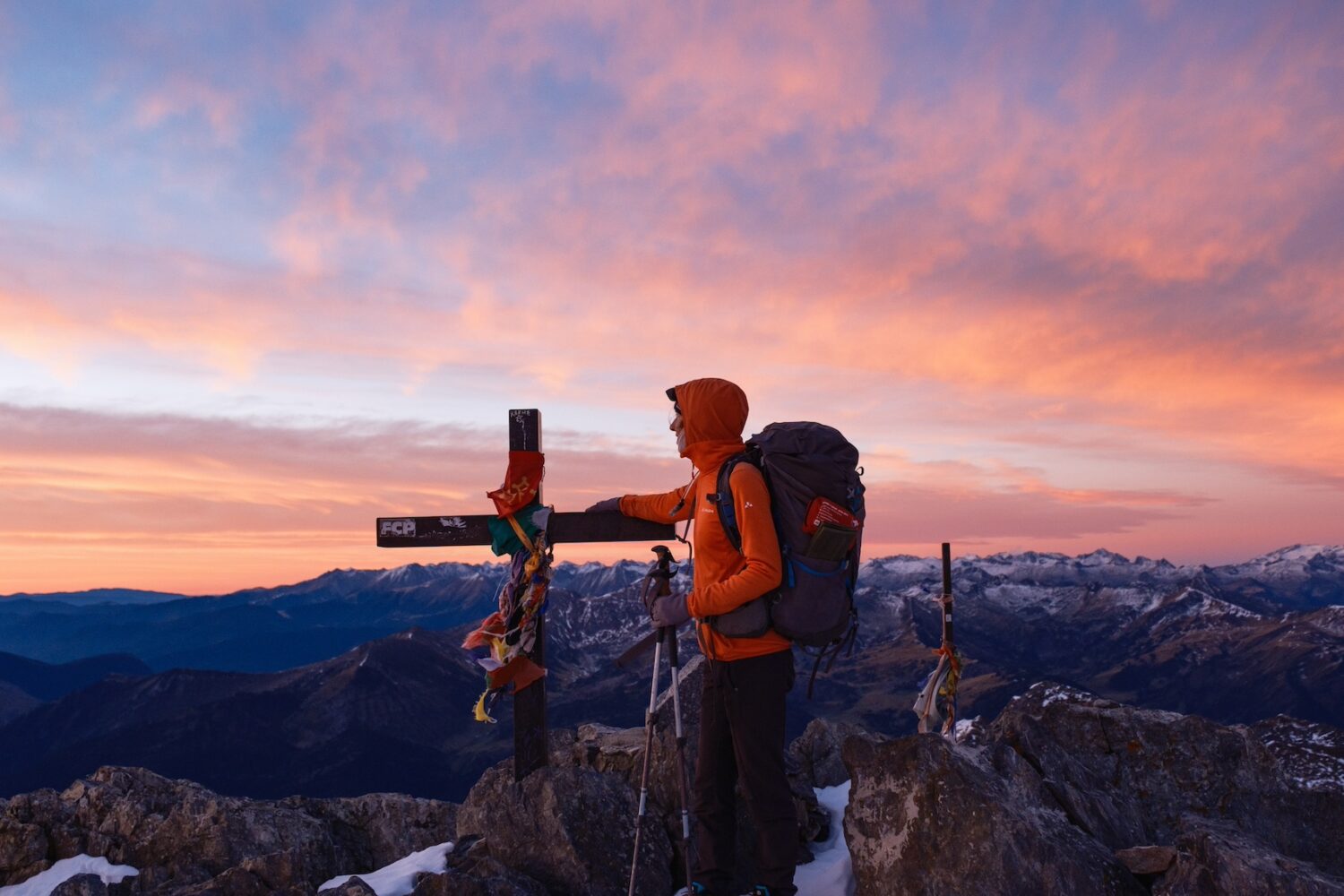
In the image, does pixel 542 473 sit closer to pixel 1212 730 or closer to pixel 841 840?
pixel 841 840

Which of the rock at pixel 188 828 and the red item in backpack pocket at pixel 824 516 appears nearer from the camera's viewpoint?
the red item in backpack pocket at pixel 824 516

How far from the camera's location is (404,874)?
941 cm

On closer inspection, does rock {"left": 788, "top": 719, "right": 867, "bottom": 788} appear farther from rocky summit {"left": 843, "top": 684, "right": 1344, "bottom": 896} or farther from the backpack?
the backpack

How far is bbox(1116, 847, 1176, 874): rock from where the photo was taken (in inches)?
301

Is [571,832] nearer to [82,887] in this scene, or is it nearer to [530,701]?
[530,701]

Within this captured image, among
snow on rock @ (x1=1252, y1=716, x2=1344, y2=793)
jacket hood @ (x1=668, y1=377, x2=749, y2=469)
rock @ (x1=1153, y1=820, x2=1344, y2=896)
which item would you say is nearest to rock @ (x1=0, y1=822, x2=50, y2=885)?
jacket hood @ (x1=668, y1=377, x2=749, y2=469)

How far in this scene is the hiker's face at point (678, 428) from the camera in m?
7.99

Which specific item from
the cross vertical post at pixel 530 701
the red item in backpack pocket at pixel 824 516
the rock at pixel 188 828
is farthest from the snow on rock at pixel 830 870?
the rock at pixel 188 828

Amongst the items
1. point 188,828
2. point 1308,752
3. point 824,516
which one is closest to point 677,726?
point 824,516

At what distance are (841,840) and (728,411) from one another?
574 cm

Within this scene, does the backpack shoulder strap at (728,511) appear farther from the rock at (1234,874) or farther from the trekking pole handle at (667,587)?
the rock at (1234,874)

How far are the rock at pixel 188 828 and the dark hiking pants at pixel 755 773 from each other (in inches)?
254

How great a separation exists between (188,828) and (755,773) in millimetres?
10118

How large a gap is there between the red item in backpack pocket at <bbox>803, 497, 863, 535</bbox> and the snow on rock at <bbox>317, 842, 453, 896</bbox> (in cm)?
550
